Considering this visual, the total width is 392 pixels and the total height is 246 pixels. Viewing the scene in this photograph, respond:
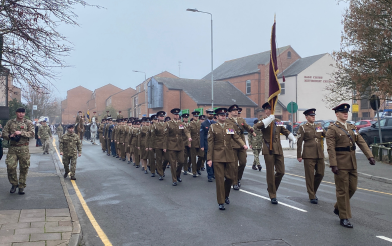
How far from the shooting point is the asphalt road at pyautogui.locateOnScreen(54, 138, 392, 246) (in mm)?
5531

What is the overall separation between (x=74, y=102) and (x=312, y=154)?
94990mm

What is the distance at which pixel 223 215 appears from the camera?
6.85 m

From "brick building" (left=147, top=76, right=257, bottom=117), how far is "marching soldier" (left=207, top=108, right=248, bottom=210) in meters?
43.7

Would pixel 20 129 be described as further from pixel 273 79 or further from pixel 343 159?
pixel 343 159

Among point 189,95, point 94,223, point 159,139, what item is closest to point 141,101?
point 189,95

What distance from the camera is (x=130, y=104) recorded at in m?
80.5

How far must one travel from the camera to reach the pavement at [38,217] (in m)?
5.34

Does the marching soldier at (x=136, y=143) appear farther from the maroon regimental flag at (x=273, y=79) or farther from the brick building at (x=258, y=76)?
the brick building at (x=258, y=76)

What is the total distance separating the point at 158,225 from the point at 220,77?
203ft

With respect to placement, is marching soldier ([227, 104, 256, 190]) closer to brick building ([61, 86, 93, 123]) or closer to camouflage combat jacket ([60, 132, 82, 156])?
camouflage combat jacket ([60, 132, 82, 156])

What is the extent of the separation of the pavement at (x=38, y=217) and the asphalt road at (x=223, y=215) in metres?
0.30

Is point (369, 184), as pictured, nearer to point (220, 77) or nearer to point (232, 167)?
point (232, 167)

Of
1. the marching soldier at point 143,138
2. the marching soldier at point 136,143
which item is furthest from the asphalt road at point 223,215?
the marching soldier at point 136,143

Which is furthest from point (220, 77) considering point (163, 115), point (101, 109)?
point (163, 115)
